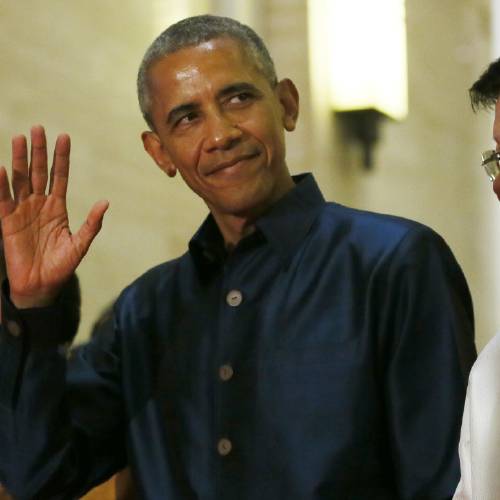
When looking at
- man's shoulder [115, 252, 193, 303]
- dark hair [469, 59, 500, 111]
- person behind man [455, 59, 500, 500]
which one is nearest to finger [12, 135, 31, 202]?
man's shoulder [115, 252, 193, 303]

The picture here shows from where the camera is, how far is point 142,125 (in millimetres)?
4367

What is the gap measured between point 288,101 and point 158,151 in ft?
0.99

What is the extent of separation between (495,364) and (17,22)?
7.98ft

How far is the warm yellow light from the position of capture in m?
5.06

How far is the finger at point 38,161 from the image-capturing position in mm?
2492

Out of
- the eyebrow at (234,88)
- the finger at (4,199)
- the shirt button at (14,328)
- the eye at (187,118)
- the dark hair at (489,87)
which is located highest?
the eyebrow at (234,88)

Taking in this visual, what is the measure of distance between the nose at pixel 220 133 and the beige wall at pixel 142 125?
1.34 m

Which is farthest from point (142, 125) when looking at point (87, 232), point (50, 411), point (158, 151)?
point (50, 411)

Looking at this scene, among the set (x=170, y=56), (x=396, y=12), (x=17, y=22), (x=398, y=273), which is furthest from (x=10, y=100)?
(x=396, y=12)

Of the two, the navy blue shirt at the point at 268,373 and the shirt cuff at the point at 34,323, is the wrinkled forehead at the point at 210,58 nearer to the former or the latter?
the navy blue shirt at the point at 268,373

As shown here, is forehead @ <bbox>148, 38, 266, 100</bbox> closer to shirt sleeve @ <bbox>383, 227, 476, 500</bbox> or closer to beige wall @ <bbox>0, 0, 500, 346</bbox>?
shirt sleeve @ <bbox>383, 227, 476, 500</bbox>

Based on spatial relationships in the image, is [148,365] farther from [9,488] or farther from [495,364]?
[495,364]

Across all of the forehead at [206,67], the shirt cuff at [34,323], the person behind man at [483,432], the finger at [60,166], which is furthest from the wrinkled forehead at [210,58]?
the person behind man at [483,432]

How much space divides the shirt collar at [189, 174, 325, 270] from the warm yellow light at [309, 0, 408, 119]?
245 centimetres
